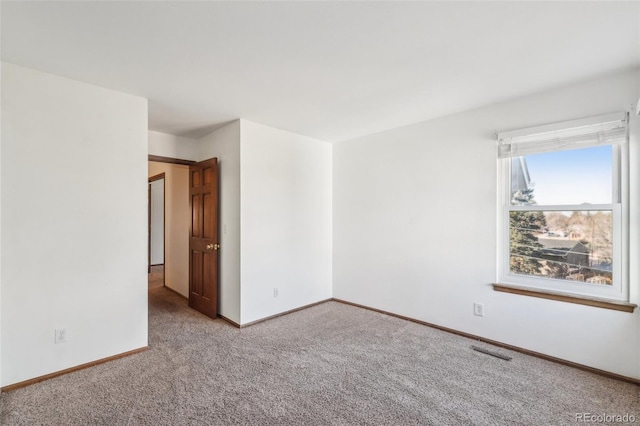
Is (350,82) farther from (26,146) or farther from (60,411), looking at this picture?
(60,411)

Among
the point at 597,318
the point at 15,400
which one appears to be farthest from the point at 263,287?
the point at 597,318

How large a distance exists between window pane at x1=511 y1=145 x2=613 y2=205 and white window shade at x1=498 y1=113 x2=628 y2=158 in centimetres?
9

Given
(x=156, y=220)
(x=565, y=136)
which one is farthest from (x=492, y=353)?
(x=156, y=220)

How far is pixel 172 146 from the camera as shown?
3.97m

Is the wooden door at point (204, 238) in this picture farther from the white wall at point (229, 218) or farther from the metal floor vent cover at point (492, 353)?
the metal floor vent cover at point (492, 353)

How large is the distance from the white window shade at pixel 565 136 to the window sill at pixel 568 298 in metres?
1.29

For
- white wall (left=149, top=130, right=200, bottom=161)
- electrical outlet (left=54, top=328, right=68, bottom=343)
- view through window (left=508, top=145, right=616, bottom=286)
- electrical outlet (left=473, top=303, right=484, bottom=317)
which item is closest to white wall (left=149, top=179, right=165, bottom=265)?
white wall (left=149, top=130, right=200, bottom=161)

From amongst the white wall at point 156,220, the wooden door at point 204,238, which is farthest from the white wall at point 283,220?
the white wall at point 156,220

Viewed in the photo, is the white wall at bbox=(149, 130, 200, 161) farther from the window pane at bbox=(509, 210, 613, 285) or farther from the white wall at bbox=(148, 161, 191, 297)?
the window pane at bbox=(509, 210, 613, 285)

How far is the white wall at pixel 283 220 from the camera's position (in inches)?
138

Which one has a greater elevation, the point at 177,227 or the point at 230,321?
the point at 177,227

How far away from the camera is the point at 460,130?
3.23 metres

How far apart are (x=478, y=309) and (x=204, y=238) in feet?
11.0

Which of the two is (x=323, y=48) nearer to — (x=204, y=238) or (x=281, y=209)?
(x=281, y=209)
